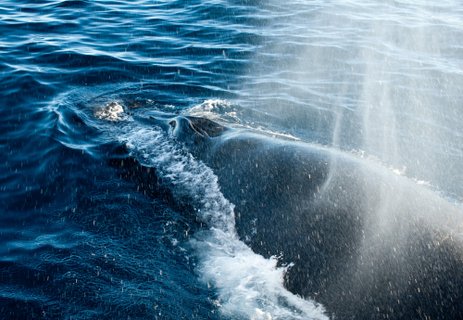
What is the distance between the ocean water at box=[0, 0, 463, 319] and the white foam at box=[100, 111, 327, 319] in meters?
0.02

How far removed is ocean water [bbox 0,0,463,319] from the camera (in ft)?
21.9

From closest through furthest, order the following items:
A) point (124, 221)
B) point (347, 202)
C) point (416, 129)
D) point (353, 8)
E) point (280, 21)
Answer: point (347, 202) → point (124, 221) → point (416, 129) → point (280, 21) → point (353, 8)

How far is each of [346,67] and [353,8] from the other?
771cm

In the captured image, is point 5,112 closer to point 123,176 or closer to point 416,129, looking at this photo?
point 123,176

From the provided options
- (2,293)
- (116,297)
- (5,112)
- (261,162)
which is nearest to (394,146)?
(261,162)

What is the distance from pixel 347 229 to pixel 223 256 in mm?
2032

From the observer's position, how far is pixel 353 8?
69.9ft

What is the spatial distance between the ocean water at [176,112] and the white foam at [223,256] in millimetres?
24

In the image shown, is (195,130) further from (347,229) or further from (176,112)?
(347,229)

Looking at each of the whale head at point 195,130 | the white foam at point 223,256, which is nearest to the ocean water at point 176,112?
the white foam at point 223,256

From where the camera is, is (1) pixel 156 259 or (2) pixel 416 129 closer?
(1) pixel 156 259

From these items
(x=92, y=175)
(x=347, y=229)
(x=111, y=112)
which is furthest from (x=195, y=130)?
(x=347, y=229)

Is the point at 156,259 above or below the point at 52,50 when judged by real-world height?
below

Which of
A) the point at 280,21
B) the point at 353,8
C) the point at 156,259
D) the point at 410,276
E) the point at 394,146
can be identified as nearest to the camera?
the point at 410,276
